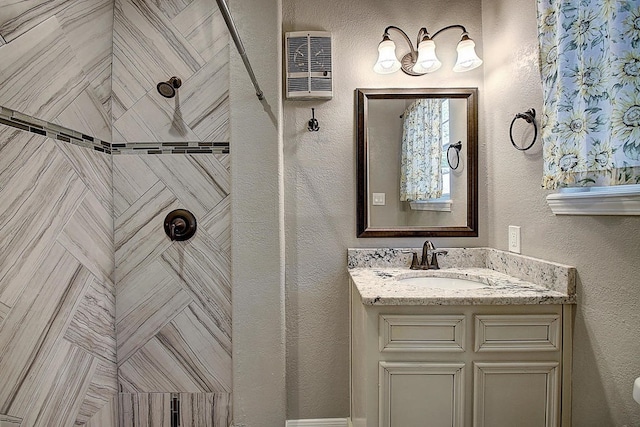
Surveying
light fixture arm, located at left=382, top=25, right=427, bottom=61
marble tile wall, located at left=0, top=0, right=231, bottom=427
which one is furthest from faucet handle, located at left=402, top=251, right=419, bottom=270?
light fixture arm, located at left=382, top=25, right=427, bottom=61

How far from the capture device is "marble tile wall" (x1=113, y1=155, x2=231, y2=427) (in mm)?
1798

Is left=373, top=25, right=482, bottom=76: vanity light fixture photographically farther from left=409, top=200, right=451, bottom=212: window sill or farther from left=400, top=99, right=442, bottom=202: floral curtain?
left=409, top=200, right=451, bottom=212: window sill

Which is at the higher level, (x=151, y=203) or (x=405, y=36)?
(x=405, y=36)

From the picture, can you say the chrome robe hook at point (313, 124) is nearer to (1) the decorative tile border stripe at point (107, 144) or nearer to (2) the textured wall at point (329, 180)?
(2) the textured wall at point (329, 180)

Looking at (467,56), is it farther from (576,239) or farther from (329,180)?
(576,239)

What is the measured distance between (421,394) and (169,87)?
1835mm

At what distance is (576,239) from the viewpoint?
4.34ft

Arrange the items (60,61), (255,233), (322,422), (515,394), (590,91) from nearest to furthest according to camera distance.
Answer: (590,91) < (515,394) < (60,61) < (255,233) < (322,422)

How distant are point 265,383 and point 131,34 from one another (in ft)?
6.36

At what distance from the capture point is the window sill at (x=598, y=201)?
3.47 ft

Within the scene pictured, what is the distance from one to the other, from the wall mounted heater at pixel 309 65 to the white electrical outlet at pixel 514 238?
121 cm

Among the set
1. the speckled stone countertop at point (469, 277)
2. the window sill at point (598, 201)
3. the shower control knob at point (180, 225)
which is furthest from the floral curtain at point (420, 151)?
the shower control knob at point (180, 225)

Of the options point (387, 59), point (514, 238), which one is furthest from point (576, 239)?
point (387, 59)

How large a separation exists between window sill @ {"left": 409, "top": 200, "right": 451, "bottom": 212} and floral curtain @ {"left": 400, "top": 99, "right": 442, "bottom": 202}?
1.4 inches
